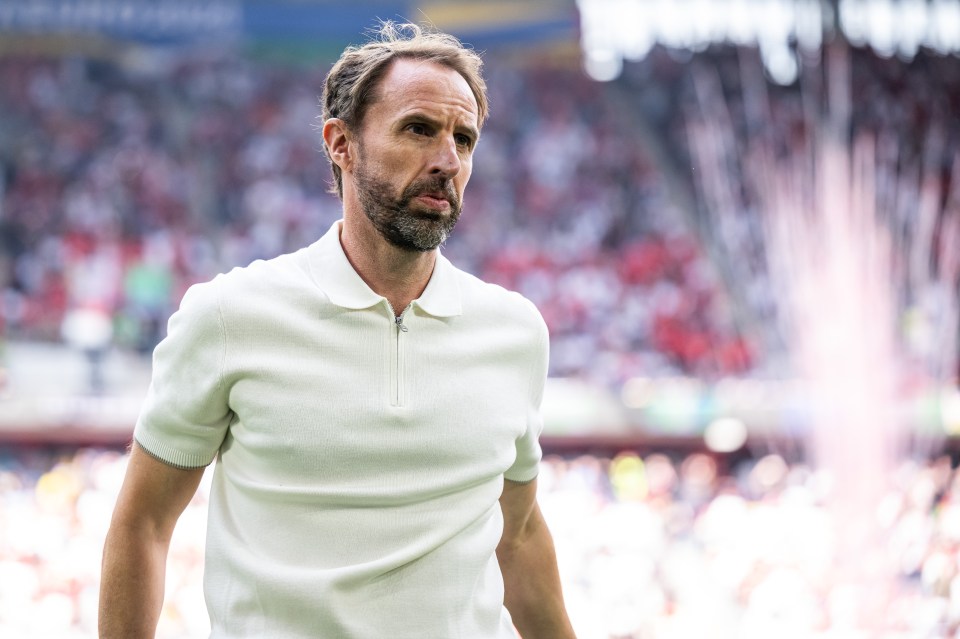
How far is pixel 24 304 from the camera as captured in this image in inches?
550

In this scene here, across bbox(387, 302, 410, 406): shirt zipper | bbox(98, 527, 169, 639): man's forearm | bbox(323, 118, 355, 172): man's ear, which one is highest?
bbox(323, 118, 355, 172): man's ear

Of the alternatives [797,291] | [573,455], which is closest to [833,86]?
[797,291]

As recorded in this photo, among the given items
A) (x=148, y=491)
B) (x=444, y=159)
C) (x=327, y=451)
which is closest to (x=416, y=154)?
(x=444, y=159)

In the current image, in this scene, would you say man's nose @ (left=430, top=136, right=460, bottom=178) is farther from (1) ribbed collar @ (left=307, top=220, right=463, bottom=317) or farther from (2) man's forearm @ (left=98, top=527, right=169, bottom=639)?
(2) man's forearm @ (left=98, top=527, right=169, bottom=639)

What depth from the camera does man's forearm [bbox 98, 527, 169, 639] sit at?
144 cm

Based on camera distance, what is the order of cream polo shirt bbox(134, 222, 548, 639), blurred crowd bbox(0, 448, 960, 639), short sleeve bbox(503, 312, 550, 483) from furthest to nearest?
blurred crowd bbox(0, 448, 960, 639), short sleeve bbox(503, 312, 550, 483), cream polo shirt bbox(134, 222, 548, 639)

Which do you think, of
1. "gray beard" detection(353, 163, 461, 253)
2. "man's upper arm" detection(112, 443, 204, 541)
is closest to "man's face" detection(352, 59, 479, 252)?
"gray beard" detection(353, 163, 461, 253)

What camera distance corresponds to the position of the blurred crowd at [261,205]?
45.8ft

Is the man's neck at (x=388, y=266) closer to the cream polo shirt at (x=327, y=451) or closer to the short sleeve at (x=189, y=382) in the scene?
the cream polo shirt at (x=327, y=451)

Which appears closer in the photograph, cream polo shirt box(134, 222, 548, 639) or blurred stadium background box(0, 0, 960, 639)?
cream polo shirt box(134, 222, 548, 639)

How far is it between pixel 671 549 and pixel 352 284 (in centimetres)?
957

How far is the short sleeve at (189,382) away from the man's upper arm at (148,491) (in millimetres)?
20

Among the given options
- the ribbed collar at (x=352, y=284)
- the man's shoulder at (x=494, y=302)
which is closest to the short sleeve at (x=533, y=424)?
the man's shoulder at (x=494, y=302)

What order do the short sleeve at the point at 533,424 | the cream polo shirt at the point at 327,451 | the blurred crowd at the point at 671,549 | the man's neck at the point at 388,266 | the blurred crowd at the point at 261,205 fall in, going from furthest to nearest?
the blurred crowd at the point at 261,205 → the blurred crowd at the point at 671,549 → the short sleeve at the point at 533,424 → the man's neck at the point at 388,266 → the cream polo shirt at the point at 327,451
